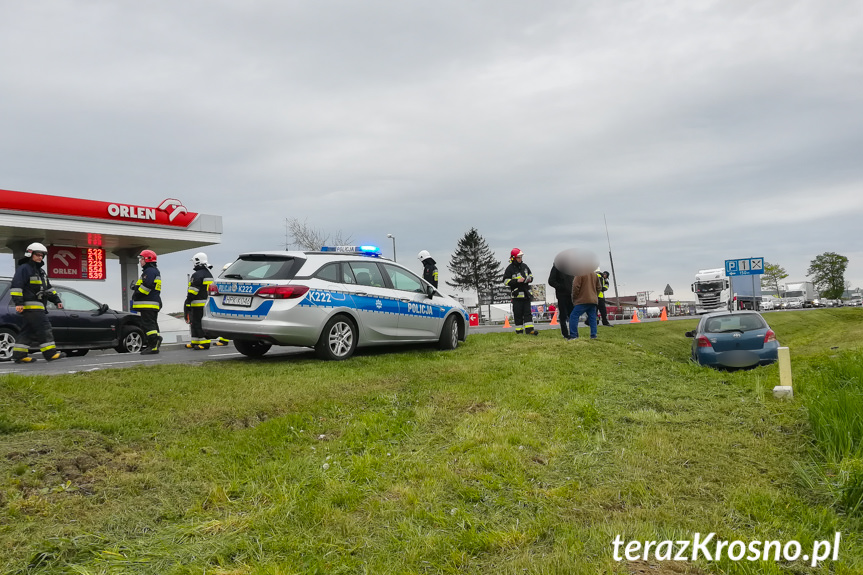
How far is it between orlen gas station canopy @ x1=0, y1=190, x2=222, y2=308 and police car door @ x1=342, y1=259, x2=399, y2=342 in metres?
19.0

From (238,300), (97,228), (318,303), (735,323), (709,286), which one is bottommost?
(735,323)

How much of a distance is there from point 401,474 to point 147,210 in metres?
25.9

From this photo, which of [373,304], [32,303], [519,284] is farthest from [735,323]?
[32,303]

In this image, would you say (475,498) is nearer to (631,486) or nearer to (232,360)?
(631,486)

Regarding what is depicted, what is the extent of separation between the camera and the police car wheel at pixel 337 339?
8859 millimetres

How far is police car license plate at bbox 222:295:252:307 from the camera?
8648mm

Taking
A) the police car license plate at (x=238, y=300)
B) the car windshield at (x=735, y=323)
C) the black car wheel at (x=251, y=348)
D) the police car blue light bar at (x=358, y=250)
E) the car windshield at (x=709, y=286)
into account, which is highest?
the police car blue light bar at (x=358, y=250)

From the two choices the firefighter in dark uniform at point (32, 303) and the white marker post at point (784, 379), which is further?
the firefighter in dark uniform at point (32, 303)

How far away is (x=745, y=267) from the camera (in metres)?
35.8

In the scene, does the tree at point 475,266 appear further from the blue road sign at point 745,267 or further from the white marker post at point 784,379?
the white marker post at point 784,379

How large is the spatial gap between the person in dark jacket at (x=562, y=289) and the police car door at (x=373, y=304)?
15.6 ft

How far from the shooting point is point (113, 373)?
287 inches

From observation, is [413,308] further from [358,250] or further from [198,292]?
[198,292]

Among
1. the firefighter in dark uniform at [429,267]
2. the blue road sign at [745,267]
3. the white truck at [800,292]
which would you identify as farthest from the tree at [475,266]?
the firefighter in dark uniform at [429,267]
